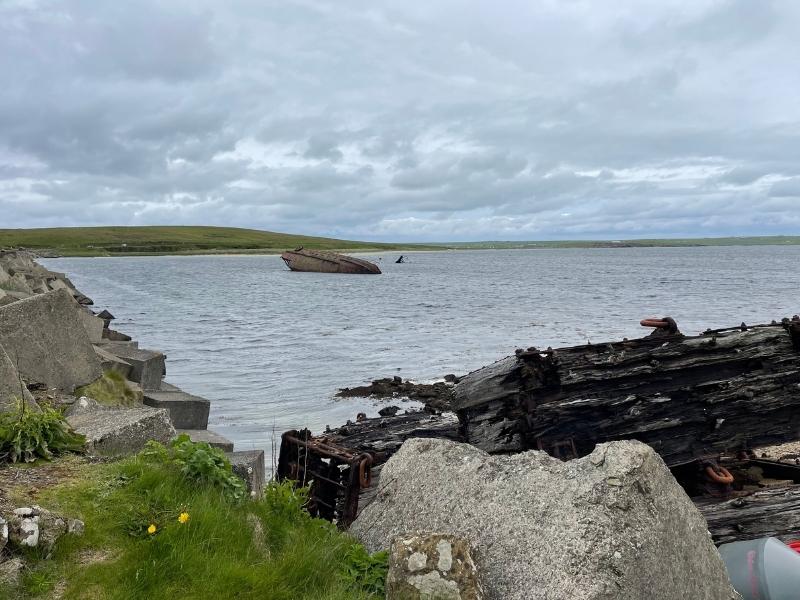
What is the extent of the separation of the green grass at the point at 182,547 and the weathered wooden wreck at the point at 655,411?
4.02 ft

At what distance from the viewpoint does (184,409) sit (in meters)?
10.9

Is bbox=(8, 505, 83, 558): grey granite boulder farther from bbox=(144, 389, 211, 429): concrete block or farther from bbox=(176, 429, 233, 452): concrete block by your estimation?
bbox=(144, 389, 211, 429): concrete block

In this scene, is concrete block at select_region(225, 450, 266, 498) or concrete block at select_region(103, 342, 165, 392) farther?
concrete block at select_region(103, 342, 165, 392)

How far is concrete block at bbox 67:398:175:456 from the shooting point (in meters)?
5.54

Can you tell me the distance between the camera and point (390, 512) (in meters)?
4.59

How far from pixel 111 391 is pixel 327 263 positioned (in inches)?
3410

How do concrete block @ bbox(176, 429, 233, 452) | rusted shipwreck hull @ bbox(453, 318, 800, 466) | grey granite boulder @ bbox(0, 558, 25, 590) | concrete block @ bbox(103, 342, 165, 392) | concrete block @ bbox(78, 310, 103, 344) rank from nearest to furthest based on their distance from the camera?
grey granite boulder @ bbox(0, 558, 25, 590)
rusted shipwreck hull @ bbox(453, 318, 800, 466)
concrete block @ bbox(176, 429, 233, 452)
concrete block @ bbox(103, 342, 165, 392)
concrete block @ bbox(78, 310, 103, 344)

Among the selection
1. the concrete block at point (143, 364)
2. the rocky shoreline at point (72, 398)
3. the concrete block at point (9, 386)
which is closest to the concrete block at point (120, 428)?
the rocky shoreline at point (72, 398)

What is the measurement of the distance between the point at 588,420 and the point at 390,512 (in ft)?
7.87

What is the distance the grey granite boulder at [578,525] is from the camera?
3463mm

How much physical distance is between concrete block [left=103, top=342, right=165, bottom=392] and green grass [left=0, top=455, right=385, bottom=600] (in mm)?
7420

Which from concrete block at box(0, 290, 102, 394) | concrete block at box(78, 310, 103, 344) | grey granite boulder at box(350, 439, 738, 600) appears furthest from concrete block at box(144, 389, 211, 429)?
grey granite boulder at box(350, 439, 738, 600)

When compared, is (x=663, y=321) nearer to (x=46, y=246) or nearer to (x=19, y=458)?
Answer: (x=19, y=458)

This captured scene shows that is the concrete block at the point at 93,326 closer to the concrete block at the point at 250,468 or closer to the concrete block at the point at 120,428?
the concrete block at the point at 120,428
